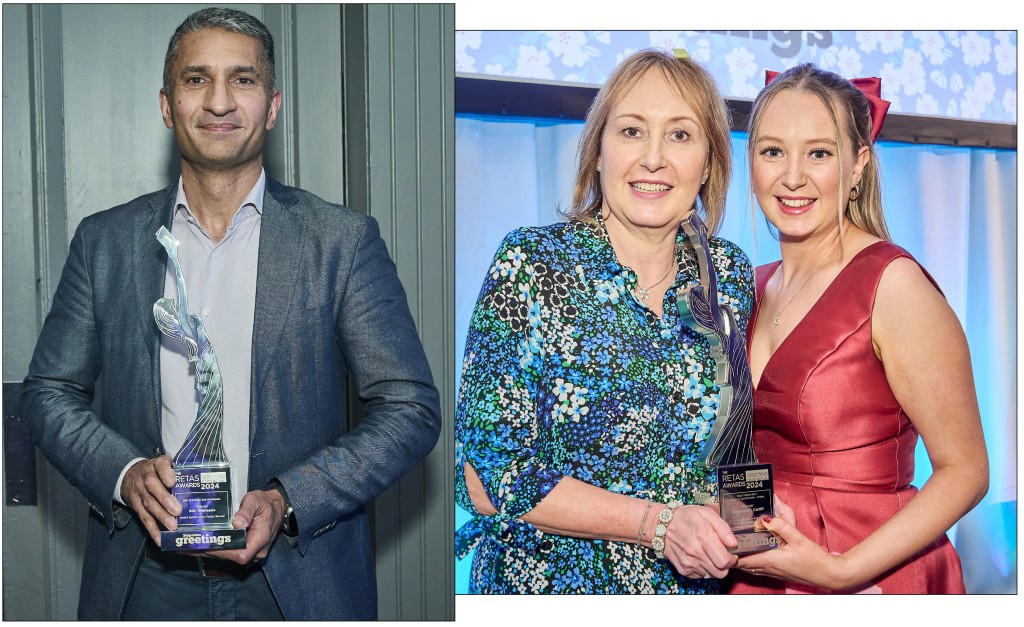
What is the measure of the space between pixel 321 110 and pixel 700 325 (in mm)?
1109

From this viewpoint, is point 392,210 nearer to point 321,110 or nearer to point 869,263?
point 321,110

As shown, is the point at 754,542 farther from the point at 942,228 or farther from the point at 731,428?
the point at 942,228

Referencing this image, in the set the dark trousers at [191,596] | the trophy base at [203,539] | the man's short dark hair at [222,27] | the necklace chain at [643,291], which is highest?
Answer: the man's short dark hair at [222,27]

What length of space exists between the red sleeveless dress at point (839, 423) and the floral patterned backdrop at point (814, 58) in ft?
1.63

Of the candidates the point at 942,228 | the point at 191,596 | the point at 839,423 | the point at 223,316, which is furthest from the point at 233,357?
the point at 942,228

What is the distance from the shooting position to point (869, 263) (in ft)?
7.04

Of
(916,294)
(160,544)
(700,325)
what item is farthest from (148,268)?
(916,294)

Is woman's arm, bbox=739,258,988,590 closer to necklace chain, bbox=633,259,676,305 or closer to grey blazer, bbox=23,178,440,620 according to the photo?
necklace chain, bbox=633,259,676,305

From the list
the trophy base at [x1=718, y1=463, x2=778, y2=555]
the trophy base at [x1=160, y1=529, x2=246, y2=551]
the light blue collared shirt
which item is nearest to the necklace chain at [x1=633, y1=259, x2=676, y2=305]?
the trophy base at [x1=718, y1=463, x2=778, y2=555]

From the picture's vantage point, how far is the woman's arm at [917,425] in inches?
82.4

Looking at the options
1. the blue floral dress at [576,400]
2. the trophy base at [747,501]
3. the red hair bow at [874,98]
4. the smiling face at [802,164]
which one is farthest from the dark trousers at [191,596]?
the red hair bow at [874,98]

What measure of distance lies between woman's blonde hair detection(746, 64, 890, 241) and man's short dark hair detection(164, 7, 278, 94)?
1072 millimetres

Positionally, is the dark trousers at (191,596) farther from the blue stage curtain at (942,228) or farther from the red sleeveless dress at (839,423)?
the red sleeveless dress at (839,423)

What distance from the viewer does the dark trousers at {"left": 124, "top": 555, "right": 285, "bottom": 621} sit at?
6.44 ft
